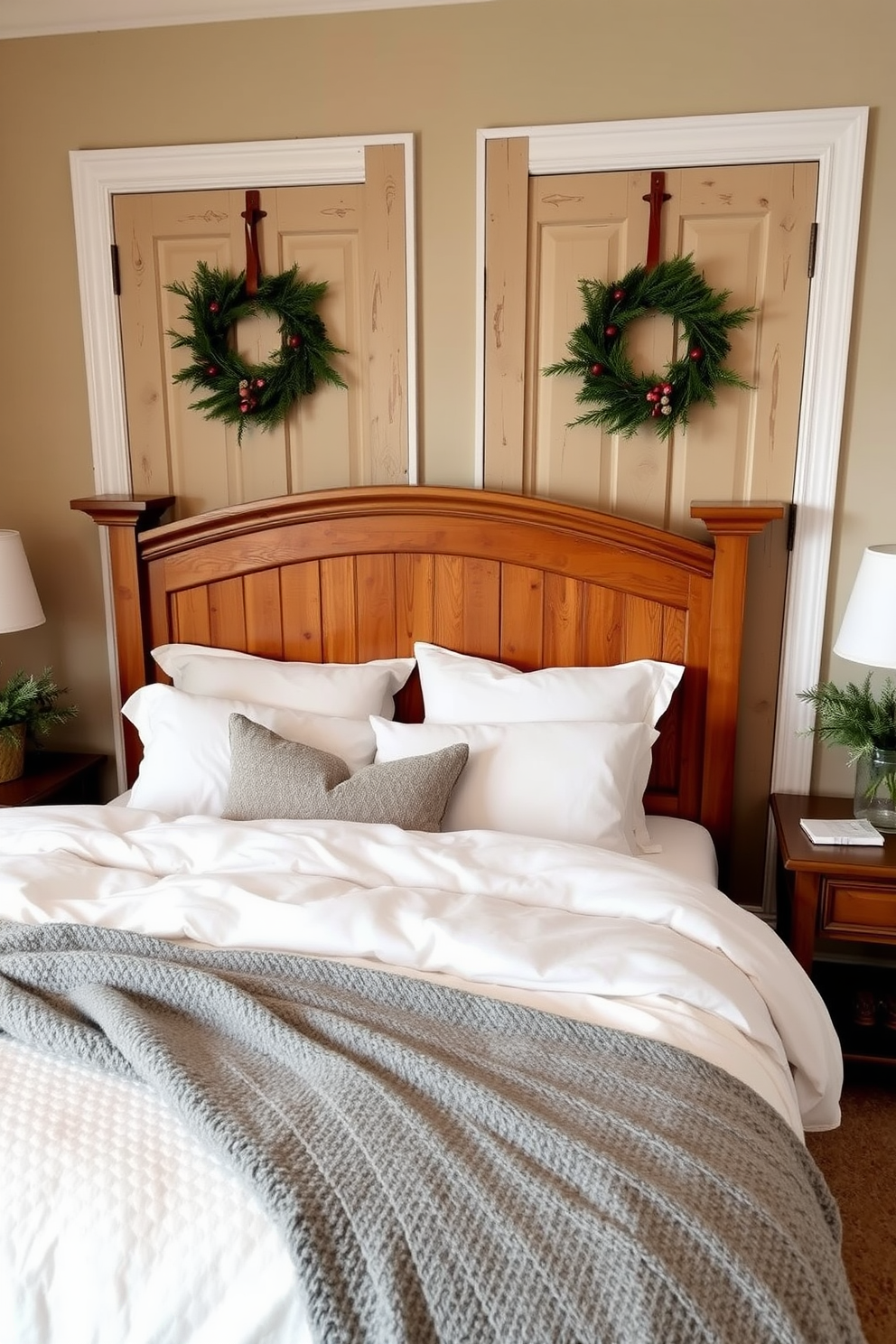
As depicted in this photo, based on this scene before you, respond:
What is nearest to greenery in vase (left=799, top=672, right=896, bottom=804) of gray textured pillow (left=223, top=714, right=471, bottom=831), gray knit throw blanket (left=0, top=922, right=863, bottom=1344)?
gray textured pillow (left=223, top=714, right=471, bottom=831)

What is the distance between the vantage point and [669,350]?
2.69m

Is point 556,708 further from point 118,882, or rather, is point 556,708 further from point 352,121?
point 352,121

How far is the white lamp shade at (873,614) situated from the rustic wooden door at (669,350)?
1.04 ft

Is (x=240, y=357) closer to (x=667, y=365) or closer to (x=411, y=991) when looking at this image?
(x=667, y=365)

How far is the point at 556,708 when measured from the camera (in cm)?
259

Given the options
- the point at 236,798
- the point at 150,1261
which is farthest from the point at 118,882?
the point at 150,1261

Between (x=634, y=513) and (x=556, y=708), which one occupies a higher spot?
(x=634, y=513)

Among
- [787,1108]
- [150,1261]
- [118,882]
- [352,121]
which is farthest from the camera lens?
[352,121]

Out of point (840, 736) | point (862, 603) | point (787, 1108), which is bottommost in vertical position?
point (787, 1108)

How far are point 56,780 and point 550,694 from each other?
1427 mm

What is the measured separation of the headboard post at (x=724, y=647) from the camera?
100 inches

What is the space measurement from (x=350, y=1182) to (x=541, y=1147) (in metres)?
0.24

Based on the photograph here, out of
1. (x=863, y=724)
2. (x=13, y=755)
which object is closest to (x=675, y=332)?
(x=863, y=724)

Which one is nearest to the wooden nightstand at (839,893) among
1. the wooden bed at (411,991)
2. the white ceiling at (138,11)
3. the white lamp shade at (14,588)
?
the wooden bed at (411,991)
